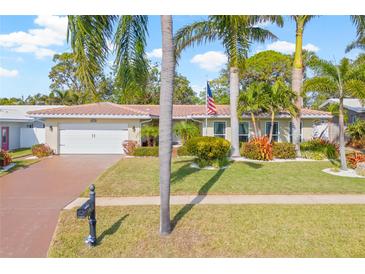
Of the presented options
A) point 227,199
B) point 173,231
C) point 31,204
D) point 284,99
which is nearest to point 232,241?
point 173,231

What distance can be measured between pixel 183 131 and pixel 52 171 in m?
8.55

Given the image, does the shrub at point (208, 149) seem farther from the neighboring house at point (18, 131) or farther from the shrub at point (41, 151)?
the neighboring house at point (18, 131)

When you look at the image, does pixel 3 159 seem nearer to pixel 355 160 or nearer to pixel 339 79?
pixel 339 79

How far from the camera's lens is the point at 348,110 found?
2411 cm

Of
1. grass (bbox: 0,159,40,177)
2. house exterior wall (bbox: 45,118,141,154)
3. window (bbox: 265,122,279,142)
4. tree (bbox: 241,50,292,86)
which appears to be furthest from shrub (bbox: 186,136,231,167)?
tree (bbox: 241,50,292,86)

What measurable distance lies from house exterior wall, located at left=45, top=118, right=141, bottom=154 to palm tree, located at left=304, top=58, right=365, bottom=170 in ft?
35.7

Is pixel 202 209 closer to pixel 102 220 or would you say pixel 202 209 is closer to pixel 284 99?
pixel 102 220

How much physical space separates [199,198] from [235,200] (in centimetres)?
109

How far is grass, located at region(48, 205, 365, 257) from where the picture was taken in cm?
469

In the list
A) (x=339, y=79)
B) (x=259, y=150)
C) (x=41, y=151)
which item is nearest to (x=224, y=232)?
(x=339, y=79)

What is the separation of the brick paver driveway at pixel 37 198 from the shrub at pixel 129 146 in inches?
92.2

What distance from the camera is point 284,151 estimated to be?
1523 cm

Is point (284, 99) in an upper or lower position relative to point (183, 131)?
upper
